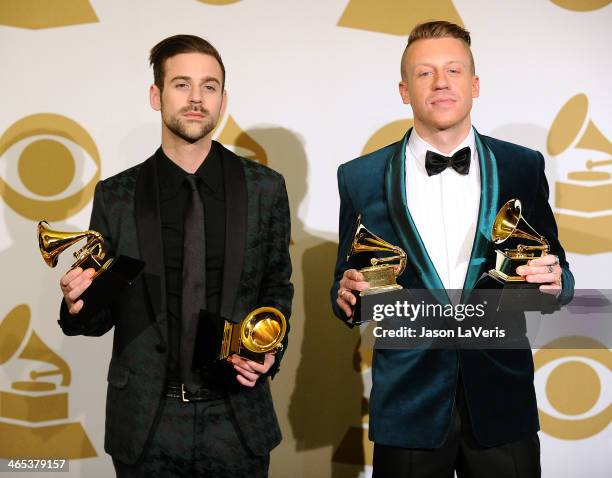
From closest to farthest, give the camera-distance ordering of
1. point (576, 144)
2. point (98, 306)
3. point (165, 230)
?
point (98, 306), point (165, 230), point (576, 144)

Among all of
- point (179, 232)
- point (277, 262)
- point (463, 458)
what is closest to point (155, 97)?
point (179, 232)

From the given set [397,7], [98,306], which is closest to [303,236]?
[397,7]

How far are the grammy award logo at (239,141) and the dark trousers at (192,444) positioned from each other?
1554 millimetres

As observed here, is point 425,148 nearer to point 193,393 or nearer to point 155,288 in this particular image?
point 155,288

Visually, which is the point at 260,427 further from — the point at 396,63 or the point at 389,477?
the point at 396,63

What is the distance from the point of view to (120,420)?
2551 millimetres

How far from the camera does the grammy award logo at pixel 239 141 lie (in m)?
3.75

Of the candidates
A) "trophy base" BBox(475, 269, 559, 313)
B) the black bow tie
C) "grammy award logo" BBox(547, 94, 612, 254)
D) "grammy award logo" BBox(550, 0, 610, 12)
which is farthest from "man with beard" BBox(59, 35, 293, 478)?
"grammy award logo" BBox(550, 0, 610, 12)

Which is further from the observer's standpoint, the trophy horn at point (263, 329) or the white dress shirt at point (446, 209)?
the white dress shirt at point (446, 209)

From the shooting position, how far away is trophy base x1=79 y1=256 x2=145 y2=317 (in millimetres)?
2396

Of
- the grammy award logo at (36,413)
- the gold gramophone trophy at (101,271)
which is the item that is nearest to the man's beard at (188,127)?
the gold gramophone trophy at (101,271)

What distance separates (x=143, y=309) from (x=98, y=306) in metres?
0.18

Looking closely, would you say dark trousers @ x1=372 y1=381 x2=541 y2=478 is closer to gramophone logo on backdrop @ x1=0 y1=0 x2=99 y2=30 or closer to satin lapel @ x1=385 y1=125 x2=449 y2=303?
satin lapel @ x1=385 y1=125 x2=449 y2=303

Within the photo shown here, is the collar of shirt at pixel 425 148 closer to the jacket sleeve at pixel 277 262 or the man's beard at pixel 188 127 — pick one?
the jacket sleeve at pixel 277 262
